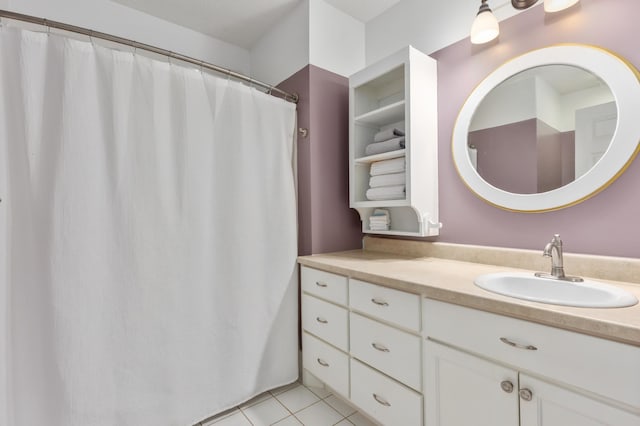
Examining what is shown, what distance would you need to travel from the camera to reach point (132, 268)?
4.18 ft

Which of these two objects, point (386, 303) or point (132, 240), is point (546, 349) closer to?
point (386, 303)

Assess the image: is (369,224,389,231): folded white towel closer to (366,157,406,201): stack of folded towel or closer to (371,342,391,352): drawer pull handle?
(366,157,406,201): stack of folded towel

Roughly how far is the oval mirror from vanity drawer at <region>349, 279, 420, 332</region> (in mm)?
715

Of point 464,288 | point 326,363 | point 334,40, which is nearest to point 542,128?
point 464,288

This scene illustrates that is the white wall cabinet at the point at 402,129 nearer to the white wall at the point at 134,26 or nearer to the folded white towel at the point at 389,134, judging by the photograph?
Answer: the folded white towel at the point at 389,134

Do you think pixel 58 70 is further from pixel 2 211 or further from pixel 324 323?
pixel 324 323

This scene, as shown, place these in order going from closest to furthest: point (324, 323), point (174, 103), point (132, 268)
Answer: point (132, 268) → point (174, 103) → point (324, 323)

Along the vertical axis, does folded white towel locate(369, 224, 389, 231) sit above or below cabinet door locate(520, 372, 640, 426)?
above

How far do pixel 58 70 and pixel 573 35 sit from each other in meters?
2.15

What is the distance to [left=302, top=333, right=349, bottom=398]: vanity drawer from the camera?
4.83 feet

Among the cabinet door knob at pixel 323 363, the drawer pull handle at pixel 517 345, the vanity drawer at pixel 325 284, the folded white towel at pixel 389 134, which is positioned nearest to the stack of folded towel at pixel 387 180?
the folded white towel at pixel 389 134

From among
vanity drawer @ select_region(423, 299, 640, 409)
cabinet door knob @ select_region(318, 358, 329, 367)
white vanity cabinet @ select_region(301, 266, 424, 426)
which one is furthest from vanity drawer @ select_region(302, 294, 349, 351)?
vanity drawer @ select_region(423, 299, 640, 409)

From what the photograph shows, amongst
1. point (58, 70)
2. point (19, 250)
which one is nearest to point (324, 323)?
point (19, 250)

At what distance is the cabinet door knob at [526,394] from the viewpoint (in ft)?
2.69
